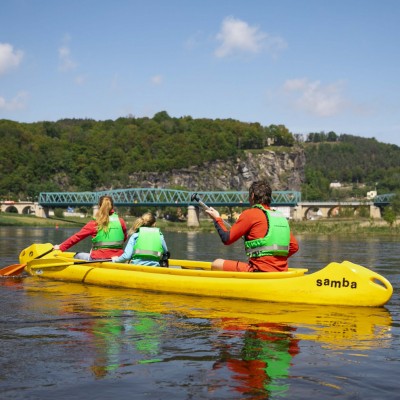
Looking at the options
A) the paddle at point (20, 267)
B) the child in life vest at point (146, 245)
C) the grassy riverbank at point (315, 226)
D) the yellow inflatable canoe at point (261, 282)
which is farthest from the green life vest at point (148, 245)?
the grassy riverbank at point (315, 226)

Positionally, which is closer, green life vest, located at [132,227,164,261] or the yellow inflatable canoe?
the yellow inflatable canoe

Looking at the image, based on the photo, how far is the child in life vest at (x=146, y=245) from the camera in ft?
45.4

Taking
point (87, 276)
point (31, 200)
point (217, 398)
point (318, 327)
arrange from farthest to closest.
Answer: point (31, 200) → point (87, 276) → point (318, 327) → point (217, 398)

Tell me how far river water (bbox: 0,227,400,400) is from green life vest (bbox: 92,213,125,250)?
9.60 feet

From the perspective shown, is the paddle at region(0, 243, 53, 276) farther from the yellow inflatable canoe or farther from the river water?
the river water

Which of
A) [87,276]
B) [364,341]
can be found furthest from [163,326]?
[87,276]

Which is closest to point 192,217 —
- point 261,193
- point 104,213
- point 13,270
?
point 13,270

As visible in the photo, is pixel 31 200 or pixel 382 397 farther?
pixel 31 200

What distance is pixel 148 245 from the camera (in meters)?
14.1

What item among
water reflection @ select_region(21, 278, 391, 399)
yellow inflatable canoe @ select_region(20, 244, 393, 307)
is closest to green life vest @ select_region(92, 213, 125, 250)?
yellow inflatable canoe @ select_region(20, 244, 393, 307)

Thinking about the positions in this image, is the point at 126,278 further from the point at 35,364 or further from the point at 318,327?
the point at 35,364

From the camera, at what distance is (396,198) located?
134000mm

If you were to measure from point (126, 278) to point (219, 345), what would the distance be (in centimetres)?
596

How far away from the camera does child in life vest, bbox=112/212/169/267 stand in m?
13.8
